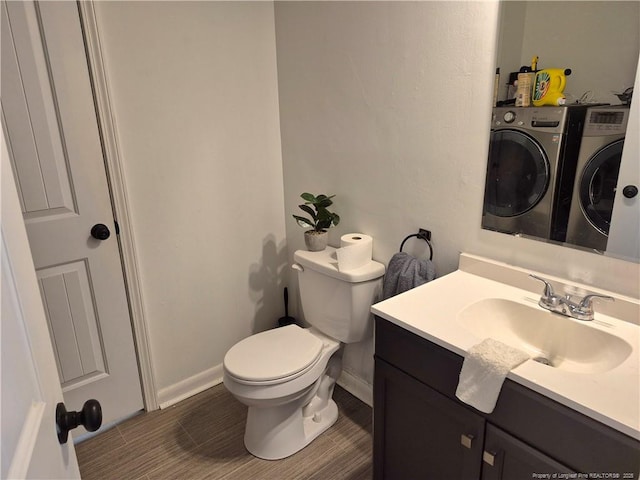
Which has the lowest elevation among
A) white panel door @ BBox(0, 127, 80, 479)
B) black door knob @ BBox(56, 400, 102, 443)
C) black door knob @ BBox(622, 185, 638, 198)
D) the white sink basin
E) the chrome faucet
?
the white sink basin

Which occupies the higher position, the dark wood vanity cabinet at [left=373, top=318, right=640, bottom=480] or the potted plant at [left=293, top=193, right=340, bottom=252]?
the potted plant at [left=293, top=193, right=340, bottom=252]

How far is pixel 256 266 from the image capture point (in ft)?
7.84

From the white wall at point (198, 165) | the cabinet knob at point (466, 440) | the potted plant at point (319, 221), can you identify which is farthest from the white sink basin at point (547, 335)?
the white wall at point (198, 165)

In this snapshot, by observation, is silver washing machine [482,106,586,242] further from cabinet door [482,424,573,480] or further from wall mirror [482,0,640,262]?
cabinet door [482,424,573,480]

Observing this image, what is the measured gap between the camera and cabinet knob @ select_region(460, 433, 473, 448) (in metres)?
1.15

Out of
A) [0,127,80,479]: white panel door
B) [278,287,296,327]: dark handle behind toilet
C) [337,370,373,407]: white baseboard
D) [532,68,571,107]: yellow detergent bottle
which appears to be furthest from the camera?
[278,287,296,327]: dark handle behind toilet

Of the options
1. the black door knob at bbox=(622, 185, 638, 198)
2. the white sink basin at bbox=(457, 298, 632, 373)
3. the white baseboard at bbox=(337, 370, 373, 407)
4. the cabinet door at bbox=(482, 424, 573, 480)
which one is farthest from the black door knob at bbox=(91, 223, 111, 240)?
the black door knob at bbox=(622, 185, 638, 198)

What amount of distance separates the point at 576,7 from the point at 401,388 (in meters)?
1.20

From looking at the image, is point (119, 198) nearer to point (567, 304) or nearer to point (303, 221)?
point (303, 221)

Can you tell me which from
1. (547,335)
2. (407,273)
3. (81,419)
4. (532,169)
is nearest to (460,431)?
(547,335)

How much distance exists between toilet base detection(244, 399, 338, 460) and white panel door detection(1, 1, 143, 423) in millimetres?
656

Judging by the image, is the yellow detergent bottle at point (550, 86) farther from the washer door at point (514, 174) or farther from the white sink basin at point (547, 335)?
the white sink basin at point (547, 335)

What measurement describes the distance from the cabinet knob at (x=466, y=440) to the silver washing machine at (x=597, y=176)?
662mm

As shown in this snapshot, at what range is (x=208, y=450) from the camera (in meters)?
1.91
